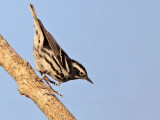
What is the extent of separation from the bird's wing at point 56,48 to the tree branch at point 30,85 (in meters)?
0.60

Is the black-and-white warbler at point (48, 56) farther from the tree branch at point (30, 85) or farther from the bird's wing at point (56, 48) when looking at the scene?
the tree branch at point (30, 85)

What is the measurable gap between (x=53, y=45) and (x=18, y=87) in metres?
1.11

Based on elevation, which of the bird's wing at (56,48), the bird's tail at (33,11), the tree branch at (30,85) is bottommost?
the tree branch at (30,85)

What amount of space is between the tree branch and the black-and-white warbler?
0.89ft

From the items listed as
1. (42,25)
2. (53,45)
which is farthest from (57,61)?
(42,25)

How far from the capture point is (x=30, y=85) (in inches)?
253

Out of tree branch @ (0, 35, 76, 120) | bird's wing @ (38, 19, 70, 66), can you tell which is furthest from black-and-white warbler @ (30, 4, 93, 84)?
tree branch @ (0, 35, 76, 120)

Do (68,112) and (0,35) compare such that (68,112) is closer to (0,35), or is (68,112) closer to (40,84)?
(40,84)

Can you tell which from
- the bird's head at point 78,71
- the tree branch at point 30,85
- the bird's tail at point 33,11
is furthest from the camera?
the bird's head at point 78,71

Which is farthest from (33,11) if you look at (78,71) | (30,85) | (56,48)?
(78,71)

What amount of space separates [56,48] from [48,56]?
A: 0.82ft

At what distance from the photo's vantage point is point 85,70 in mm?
7145

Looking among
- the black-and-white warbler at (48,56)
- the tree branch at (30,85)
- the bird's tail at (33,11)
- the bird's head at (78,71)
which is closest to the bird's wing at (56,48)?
the black-and-white warbler at (48,56)

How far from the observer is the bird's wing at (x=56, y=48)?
6.32m
